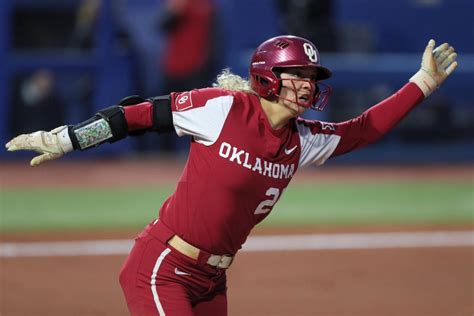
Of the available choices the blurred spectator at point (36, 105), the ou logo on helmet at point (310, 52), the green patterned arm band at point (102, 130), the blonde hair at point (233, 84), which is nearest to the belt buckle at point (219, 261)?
the green patterned arm band at point (102, 130)

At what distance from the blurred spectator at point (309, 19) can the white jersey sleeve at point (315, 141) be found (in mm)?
8988

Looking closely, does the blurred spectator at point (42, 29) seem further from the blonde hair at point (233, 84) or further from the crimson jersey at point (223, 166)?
the crimson jersey at point (223, 166)

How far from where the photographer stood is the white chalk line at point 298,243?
9.27m

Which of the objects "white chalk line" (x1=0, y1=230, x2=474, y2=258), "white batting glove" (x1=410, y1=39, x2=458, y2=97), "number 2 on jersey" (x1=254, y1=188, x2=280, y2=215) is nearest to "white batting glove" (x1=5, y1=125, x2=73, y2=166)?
"number 2 on jersey" (x1=254, y1=188, x2=280, y2=215)

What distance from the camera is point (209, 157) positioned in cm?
466

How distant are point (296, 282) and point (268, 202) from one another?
343cm

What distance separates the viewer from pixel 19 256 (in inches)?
355

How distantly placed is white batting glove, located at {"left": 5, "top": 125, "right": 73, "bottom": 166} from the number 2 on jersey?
1.01m

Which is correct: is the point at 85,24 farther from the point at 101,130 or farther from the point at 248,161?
the point at 248,161

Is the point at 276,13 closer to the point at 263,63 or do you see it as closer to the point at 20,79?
the point at 20,79

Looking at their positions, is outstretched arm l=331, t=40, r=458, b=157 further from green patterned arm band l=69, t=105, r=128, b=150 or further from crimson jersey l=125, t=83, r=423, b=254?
green patterned arm band l=69, t=105, r=128, b=150

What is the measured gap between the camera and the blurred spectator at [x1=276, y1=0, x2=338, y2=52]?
45.6 ft

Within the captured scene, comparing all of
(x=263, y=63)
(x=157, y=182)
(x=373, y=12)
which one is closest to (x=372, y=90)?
(x=373, y=12)

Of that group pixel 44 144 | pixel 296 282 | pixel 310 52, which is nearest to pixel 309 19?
pixel 296 282
